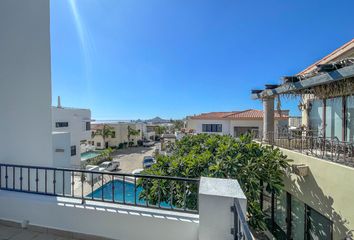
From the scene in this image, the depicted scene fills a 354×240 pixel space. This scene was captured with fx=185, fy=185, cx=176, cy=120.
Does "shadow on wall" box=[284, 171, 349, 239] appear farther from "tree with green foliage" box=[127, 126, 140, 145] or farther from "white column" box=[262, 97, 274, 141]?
"tree with green foliage" box=[127, 126, 140, 145]

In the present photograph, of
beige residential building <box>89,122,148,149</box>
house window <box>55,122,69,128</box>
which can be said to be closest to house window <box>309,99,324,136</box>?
house window <box>55,122,69,128</box>

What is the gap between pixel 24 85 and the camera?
382cm

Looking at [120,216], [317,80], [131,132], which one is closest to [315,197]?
[317,80]

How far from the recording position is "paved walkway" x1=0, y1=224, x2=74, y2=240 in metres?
2.80

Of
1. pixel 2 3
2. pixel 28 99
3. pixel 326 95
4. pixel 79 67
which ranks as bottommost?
pixel 28 99

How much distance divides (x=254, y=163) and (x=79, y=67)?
11143 mm

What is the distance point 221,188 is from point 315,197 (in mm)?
4294

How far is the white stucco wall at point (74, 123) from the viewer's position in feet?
68.1

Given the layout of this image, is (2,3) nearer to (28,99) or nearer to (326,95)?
(28,99)

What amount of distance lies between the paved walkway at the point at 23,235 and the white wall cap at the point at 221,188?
229 cm

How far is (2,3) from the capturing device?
3.71m

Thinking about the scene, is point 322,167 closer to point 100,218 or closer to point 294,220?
point 294,220

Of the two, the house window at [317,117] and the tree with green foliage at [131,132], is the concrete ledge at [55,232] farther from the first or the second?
the tree with green foliage at [131,132]

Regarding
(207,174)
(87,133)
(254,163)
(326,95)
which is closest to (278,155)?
(254,163)
